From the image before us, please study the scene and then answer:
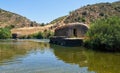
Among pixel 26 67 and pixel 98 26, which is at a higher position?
pixel 98 26

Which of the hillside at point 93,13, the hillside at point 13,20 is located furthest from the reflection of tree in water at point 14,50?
the hillside at point 13,20

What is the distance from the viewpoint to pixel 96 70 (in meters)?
26.4

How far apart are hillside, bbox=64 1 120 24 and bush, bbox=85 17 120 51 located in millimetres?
82489

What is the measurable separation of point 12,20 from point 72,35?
368ft

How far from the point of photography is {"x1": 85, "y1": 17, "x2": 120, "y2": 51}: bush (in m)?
Answer: 41.4

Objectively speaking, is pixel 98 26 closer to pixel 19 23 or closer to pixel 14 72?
pixel 14 72

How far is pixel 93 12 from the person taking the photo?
5438 inches

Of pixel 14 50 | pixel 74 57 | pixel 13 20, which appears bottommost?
pixel 74 57

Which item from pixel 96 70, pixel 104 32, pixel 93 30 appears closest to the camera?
pixel 96 70

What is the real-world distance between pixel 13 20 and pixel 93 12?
54.3m

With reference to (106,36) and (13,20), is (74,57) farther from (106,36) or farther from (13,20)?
(13,20)

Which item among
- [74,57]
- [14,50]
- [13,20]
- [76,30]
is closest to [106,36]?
[74,57]

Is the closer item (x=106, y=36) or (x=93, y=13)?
(x=106, y=36)

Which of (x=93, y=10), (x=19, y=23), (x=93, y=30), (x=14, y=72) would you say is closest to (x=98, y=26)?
(x=93, y=30)
